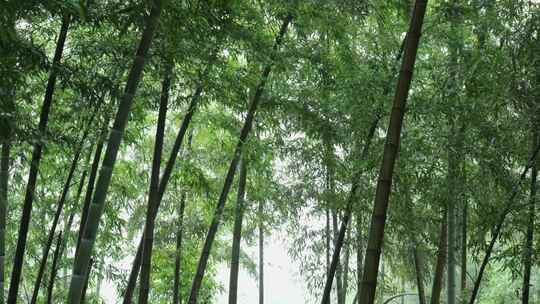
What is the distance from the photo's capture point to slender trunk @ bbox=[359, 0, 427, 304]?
2729 millimetres

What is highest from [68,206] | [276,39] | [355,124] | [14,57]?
[276,39]

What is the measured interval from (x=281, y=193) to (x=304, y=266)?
133 cm

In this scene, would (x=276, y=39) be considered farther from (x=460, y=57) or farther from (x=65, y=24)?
(x=65, y=24)

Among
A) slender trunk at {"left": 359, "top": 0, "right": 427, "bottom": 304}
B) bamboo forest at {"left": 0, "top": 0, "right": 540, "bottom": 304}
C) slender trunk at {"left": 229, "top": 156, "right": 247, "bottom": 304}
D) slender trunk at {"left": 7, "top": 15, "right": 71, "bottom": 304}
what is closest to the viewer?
slender trunk at {"left": 359, "top": 0, "right": 427, "bottom": 304}

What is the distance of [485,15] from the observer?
4.82 meters

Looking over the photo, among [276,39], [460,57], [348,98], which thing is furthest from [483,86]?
[276,39]

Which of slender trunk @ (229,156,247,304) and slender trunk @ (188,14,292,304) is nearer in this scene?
slender trunk @ (188,14,292,304)

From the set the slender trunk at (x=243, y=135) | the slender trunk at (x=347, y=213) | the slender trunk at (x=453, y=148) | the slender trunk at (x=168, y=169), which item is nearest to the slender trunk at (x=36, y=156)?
the slender trunk at (x=168, y=169)

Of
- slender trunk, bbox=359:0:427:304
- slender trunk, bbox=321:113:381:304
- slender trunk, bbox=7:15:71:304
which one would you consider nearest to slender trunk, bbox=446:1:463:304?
slender trunk, bbox=321:113:381:304

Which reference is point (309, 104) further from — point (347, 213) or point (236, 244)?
point (236, 244)

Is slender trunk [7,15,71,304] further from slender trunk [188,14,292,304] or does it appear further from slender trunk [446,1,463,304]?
slender trunk [446,1,463,304]

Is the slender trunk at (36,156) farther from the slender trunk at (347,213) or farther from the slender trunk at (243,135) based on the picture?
the slender trunk at (347,213)

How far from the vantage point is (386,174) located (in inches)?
109

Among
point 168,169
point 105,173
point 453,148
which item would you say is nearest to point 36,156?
point 105,173
